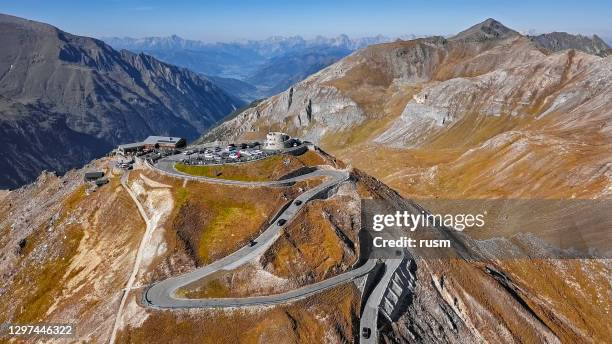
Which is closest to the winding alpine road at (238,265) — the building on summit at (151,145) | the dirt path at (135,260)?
the dirt path at (135,260)

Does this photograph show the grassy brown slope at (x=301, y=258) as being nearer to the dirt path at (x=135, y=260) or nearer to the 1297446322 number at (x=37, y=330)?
the dirt path at (x=135, y=260)

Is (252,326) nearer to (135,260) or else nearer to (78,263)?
(135,260)

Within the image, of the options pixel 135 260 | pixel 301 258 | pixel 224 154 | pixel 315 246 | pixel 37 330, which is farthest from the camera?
pixel 224 154

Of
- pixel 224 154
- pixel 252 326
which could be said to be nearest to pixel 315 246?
pixel 252 326

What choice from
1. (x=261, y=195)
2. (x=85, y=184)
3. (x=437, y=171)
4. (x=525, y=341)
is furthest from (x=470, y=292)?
(x=437, y=171)

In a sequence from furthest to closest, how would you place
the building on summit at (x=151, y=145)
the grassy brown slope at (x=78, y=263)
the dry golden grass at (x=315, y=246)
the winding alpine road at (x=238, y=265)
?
the building on summit at (x=151, y=145) < the dry golden grass at (x=315, y=246) < the grassy brown slope at (x=78, y=263) < the winding alpine road at (x=238, y=265)

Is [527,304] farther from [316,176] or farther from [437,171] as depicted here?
[437,171]

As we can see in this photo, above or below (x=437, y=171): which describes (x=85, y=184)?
above

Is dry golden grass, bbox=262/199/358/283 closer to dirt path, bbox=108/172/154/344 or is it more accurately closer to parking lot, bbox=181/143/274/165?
dirt path, bbox=108/172/154/344

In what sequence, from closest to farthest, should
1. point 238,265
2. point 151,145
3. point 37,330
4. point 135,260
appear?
point 37,330 < point 238,265 < point 135,260 < point 151,145
